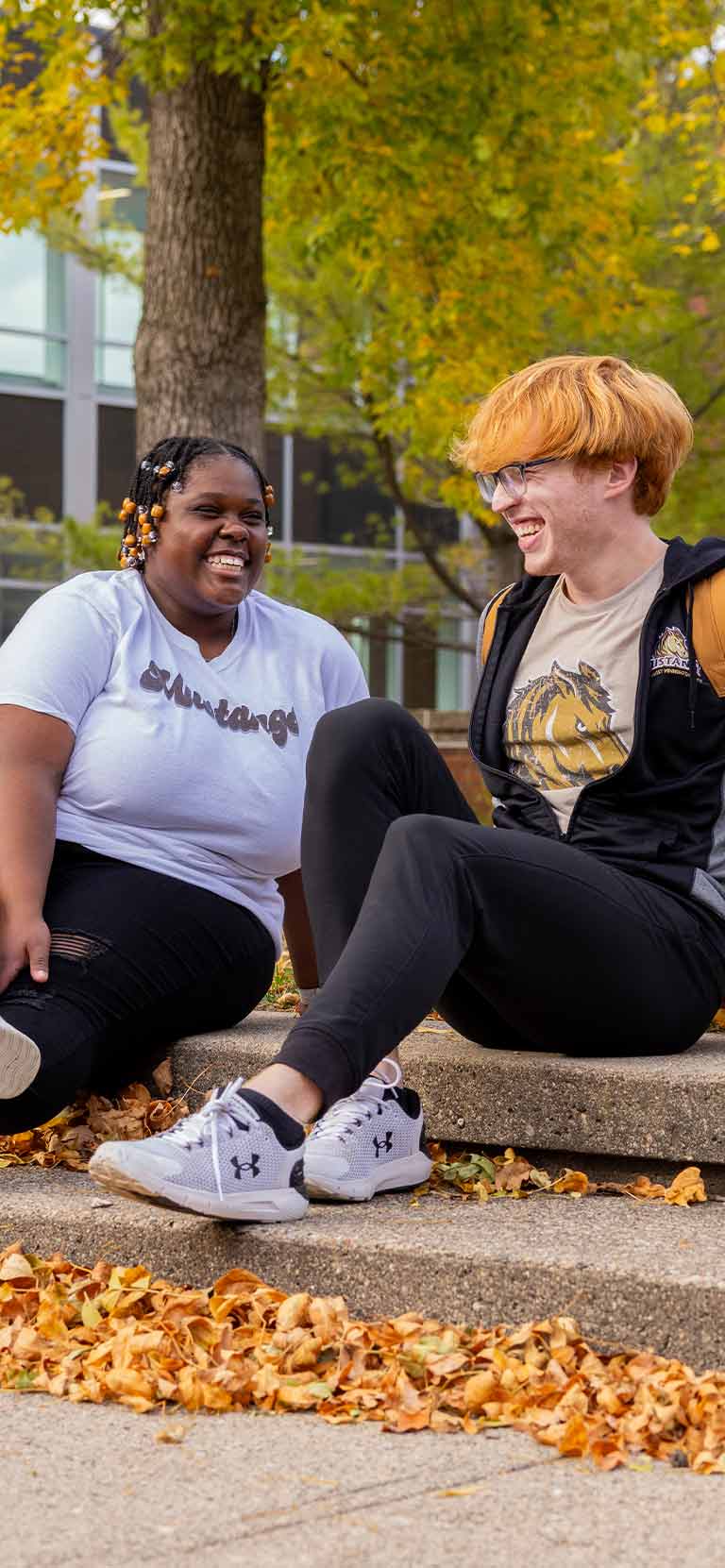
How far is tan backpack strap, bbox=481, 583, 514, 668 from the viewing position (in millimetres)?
3584

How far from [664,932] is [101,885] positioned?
3.90 ft

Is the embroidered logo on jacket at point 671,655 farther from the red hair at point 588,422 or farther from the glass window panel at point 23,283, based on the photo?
the glass window panel at point 23,283

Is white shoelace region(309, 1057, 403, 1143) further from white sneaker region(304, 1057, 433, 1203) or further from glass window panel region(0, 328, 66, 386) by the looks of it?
glass window panel region(0, 328, 66, 386)

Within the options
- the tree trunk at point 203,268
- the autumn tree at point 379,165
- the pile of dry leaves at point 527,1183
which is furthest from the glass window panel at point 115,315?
the pile of dry leaves at point 527,1183

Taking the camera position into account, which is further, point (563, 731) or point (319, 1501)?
point (563, 731)

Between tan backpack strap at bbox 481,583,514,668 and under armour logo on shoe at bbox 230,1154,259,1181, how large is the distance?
124 centimetres

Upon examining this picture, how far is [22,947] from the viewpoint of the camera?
3.48m

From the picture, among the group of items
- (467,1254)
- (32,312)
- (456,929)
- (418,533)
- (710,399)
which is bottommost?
(467,1254)

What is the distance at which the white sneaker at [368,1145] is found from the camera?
300 cm

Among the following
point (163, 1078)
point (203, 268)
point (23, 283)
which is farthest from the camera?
point (23, 283)

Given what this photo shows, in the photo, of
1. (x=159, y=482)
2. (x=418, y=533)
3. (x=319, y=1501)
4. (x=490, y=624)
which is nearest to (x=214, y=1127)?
(x=319, y=1501)

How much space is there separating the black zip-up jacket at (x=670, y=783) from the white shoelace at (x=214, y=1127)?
2.95ft

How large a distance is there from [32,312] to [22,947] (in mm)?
15730

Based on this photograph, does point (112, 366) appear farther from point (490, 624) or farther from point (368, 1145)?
point (368, 1145)
